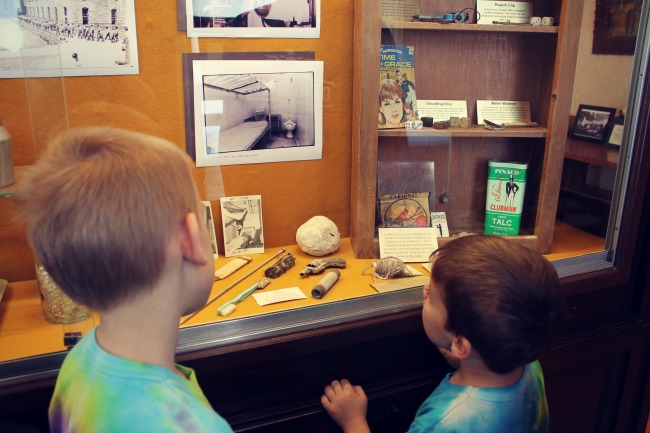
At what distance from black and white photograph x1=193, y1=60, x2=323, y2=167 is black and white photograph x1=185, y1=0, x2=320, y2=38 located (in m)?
0.07

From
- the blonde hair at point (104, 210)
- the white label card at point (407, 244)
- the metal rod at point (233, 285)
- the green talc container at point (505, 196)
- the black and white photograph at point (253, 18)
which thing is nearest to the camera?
the blonde hair at point (104, 210)

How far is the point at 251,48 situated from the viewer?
1521 millimetres

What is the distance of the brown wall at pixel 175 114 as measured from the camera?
120 centimetres

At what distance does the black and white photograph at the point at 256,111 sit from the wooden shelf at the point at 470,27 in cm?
23

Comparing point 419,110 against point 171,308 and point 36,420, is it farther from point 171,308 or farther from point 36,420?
point 36,420

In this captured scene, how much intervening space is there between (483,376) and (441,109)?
85 cm

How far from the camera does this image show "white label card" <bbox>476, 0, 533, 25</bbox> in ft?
5.53

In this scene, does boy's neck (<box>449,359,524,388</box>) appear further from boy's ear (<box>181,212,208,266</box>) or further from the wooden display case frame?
boy's ear (<box>181,212,208,266</box>)

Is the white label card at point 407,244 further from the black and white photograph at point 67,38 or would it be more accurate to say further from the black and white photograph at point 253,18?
the black and white photograph at point 67,38

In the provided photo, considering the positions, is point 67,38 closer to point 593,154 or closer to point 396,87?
point 396,87

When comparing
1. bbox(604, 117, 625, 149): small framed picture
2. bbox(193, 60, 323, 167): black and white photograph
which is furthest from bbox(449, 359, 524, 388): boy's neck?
bbox(604, 117, 625, 149): small framed picture

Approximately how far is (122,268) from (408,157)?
3.69 ft

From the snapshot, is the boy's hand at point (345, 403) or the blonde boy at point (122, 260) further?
the boy's hand at point (345, 403)

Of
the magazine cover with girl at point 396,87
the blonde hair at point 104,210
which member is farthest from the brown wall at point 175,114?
the blonde hair at point 104,210
